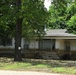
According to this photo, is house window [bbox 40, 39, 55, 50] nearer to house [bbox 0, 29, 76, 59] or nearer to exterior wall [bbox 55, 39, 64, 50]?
house [bbox 0, 29, 76, 59]

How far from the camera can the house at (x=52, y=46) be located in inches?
1464

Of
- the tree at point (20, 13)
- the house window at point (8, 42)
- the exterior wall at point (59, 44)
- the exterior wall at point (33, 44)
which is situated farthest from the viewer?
the house window at point (8, 42)

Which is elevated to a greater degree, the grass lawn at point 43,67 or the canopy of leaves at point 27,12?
the canopy of leaves at point 27,12

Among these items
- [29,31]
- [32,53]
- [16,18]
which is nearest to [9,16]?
[16,18]

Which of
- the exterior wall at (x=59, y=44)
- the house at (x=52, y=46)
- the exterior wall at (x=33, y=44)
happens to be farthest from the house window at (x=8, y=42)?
the exterior wall at (x=59, y=44)

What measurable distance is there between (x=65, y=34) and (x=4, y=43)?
10093mm

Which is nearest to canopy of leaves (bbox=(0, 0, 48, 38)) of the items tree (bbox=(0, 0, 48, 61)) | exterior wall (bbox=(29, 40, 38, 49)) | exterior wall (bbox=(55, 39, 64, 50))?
tree (bbox=(0, 0, 48, 61))

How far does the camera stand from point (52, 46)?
41969 millimetres

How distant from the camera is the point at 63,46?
4206 cm

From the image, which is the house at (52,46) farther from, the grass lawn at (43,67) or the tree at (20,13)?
A: the grass lawn at (43,67)

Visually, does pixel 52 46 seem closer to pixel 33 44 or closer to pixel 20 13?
pixel 33 44

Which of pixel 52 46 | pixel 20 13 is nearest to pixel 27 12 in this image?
pixel 20 13

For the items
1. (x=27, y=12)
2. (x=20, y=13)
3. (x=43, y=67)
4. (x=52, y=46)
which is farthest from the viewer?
(x=52, y=46)

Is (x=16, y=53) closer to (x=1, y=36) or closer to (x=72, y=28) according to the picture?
(x=1, y=36)
